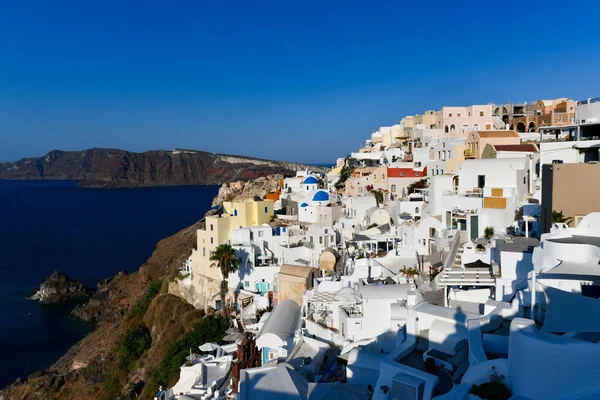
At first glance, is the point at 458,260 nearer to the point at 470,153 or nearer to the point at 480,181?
the point at 480,181

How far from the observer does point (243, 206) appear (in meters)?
36.7

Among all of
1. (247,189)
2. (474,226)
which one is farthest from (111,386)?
(247,189)

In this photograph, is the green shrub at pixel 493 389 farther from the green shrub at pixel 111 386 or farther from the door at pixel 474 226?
the green shrub at pixel 111 386

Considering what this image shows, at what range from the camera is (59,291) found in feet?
175

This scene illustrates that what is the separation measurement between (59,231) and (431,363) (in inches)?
3998

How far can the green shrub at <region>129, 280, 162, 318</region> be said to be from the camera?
39.3m

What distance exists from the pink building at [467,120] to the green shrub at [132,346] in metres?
31.7

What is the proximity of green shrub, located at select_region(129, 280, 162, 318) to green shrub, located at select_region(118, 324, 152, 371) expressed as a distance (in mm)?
3126

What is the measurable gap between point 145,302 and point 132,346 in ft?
21.5

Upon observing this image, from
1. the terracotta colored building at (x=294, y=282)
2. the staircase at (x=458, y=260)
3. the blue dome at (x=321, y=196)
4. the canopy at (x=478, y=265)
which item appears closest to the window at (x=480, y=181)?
the staircase at (x=458, y=260)

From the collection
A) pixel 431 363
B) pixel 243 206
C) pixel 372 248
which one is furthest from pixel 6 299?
pixel 431 363

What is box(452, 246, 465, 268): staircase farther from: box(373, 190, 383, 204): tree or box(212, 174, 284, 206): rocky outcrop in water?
box(212, 174, 284, 206): rocky outcrop in water

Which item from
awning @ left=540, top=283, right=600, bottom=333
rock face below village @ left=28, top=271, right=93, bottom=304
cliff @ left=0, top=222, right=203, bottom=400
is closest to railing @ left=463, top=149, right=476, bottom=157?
cliff @ left=0, top=222, right=203, bottom=400

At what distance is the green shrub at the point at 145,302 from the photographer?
3934 cm
